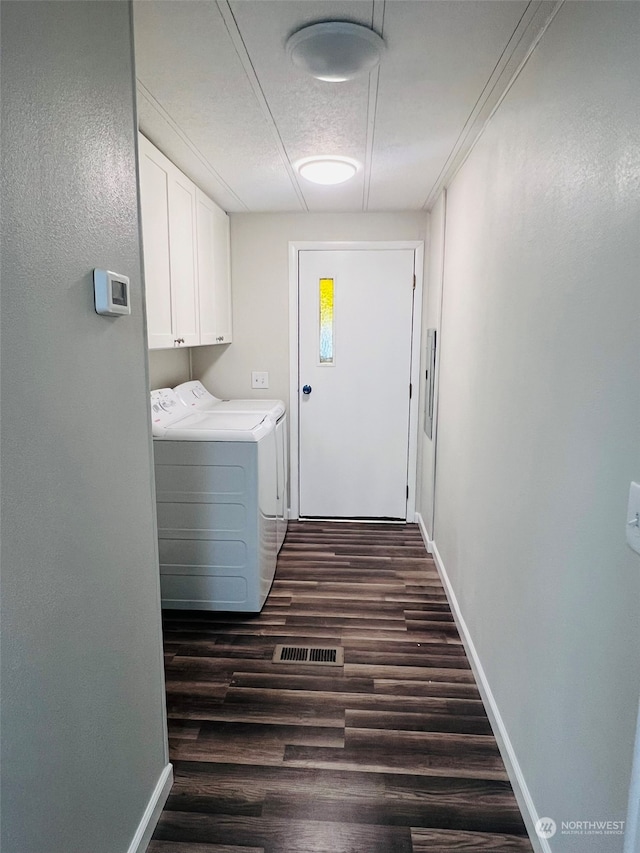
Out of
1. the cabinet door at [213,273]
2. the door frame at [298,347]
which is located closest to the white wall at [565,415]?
the door frame at [298,347]

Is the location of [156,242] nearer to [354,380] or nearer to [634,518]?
[354,380]

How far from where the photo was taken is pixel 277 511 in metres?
3.14

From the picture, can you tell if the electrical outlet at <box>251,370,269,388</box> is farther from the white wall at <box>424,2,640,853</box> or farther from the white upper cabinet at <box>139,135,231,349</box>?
the white wall at <box>424,2,640,853</box>

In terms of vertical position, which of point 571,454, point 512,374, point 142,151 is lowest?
point 571,454

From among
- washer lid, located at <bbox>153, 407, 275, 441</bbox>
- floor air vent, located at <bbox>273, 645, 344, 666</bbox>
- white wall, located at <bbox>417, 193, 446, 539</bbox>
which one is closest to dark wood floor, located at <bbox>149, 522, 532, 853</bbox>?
floor air vent, located at <bbox>273, 645, 344, 666</bbox>

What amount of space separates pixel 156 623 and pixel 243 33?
1711 mm

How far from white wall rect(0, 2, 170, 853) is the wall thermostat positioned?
0.07 feet

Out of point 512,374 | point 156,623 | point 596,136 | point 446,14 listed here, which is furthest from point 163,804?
point 446,14

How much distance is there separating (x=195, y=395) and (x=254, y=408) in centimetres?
42

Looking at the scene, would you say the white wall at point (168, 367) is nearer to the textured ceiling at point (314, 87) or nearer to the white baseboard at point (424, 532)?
the textured ceiling at point (314, 87)

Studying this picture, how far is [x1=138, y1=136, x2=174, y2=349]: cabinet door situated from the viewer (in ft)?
7.18

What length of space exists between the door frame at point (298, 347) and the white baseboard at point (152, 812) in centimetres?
244

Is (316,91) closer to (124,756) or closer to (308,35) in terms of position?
(308,35)

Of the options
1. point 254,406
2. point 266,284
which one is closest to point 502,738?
point 254,406
